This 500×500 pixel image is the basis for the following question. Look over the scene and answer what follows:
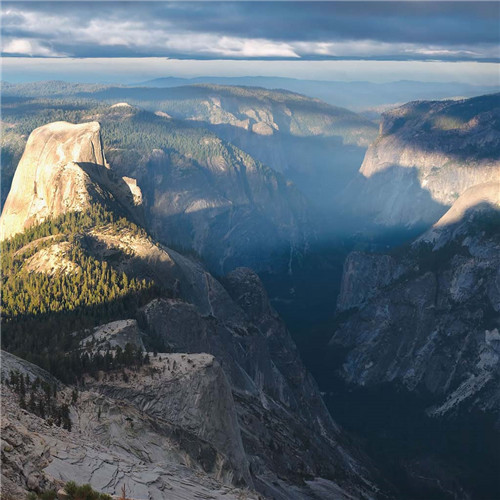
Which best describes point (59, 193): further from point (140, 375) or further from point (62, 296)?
point (140, 375)

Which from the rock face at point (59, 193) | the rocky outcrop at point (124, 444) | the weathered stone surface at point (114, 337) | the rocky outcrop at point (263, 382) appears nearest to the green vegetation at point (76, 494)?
the rocky outcrop at point (124, 444)

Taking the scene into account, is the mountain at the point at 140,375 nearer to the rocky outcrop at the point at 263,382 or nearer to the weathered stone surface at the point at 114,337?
the weathered stone surface at the point at 114,337

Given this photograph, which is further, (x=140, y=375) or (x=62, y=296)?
(x=62, y=296)

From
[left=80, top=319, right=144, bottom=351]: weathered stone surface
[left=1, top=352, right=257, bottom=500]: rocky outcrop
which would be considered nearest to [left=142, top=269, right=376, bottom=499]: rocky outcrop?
[left=1, top=352, right=257, bottom=500]: rocky outcrop

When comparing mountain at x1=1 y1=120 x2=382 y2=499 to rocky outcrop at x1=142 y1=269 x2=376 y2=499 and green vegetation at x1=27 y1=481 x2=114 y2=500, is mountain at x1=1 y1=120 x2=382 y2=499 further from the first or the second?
green vegetation at x1=27 y1=481 x2=114 y2=500

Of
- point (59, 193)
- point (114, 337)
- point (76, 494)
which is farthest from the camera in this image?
point (59, 193)

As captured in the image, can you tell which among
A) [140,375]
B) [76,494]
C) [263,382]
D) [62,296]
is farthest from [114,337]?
[263,382]

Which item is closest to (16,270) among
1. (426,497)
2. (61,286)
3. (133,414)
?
(61,286)
